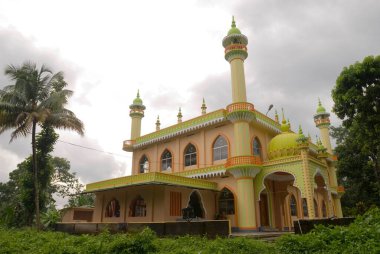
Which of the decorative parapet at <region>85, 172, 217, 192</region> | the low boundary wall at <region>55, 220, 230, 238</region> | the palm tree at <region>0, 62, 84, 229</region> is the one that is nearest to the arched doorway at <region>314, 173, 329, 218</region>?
the decorative parapet at <region>85, 172, 217, 192</region>

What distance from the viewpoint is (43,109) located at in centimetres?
1822

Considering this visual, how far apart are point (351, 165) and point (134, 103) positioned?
20993 mm

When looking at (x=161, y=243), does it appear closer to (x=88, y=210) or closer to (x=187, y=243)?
(x=187, y=243)

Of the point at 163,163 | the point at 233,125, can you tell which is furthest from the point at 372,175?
the point at 163,163

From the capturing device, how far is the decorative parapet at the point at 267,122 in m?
19.9

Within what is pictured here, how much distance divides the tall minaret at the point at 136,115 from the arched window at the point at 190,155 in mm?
6688

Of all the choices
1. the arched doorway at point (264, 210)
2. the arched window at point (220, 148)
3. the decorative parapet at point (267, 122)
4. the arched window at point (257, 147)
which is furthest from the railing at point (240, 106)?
the arched doorway at point (264, 210)

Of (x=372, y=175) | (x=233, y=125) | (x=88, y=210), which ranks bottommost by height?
(x=88, y=210)

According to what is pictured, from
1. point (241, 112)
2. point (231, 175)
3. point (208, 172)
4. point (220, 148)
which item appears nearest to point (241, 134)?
point (241, 112)

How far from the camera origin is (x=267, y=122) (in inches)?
826

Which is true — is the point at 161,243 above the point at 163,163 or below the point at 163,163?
A: below

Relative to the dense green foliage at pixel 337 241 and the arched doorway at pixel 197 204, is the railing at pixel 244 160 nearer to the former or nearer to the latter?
the arched doorway at pixel 197 204

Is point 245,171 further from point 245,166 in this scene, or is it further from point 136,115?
point 136,115

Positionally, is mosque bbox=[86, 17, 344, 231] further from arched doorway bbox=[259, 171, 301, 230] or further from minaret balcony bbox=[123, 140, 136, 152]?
minaret balcony bbox=[123, 140, 136, 152]
